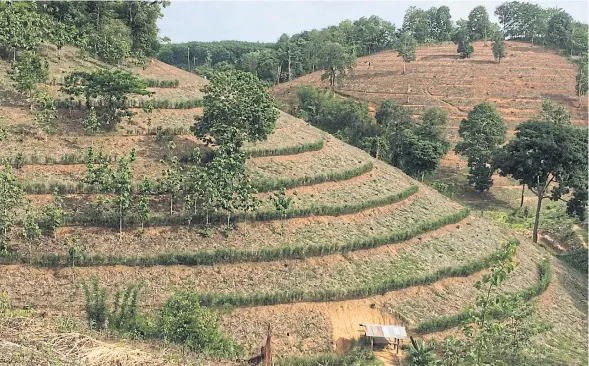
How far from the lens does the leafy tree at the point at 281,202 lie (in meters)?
33.0

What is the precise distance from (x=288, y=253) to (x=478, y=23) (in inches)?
4008

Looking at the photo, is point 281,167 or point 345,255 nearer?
point 345,255

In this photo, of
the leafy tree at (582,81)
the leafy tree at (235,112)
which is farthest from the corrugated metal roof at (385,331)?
the leafy tree at (582,81)

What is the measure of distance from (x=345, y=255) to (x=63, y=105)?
22.8m

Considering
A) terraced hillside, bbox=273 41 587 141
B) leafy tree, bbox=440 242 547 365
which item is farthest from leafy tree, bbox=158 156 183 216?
terraced hillside, bbox=273 41 587 141

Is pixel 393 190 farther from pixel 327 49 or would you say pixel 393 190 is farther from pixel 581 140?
pixel 327 49

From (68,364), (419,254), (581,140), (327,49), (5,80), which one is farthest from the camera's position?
(327,49)

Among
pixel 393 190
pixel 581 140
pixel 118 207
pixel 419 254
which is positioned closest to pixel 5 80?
pixel 118 207

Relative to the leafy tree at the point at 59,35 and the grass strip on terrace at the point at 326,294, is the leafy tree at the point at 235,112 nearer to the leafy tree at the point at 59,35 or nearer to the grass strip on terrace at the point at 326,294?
the grass strip on terrace at the point at 326,294

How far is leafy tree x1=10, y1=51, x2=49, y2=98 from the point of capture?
37031mm

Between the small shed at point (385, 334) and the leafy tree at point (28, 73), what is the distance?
1067 inches

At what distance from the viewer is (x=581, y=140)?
4906 cm

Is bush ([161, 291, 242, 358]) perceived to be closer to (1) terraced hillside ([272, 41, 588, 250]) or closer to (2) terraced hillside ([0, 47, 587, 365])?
(2) terraced hillside ([0, 47, 587, 365])

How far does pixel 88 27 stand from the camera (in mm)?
50344
